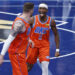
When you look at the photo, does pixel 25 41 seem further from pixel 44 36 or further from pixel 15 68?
pixel 44 36

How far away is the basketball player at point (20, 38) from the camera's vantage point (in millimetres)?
5562

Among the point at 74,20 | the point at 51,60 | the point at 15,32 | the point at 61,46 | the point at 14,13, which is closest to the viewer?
the point at 15,32

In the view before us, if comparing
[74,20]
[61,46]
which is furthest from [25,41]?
[74,20]

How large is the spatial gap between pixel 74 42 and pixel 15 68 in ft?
18.7

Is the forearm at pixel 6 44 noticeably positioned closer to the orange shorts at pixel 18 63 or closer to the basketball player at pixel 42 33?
the orange shorts at pixel 18 63

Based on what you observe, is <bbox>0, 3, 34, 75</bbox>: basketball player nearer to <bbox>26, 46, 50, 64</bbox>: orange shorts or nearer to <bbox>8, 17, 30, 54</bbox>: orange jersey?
<bbox>8, 17, 30, 54</bbox>: orange jersey

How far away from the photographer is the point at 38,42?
22.8 feet

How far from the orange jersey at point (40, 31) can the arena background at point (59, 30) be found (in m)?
1.43

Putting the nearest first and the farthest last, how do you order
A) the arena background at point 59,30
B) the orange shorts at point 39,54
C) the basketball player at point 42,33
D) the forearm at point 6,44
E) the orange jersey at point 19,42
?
the forearm at point 6,44 → the orange jersey at point 19,42 → the basketball player at point 42,33 → the orange shorts at point 39,54 → the arena background at point 59,30

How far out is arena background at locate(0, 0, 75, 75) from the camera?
8.42 metres

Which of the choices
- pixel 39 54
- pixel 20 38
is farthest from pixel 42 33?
pixel 20 38

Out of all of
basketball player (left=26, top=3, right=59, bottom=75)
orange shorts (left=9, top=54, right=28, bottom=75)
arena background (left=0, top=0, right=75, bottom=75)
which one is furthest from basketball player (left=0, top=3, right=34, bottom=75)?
arena background (left=0, top=0, right=75, bottom=75)

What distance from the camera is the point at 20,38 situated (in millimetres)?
5719

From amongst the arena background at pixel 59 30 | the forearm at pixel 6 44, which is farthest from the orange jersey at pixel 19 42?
the arena background at pixel 59 30
